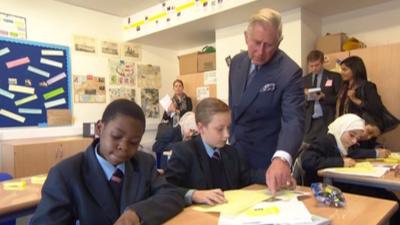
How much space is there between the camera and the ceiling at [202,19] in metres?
3.83

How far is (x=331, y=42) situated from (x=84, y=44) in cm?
354

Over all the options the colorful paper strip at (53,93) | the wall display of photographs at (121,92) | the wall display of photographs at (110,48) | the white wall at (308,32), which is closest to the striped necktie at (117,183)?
the white wall at (308,32)

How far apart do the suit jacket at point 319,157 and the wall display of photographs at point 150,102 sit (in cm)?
367

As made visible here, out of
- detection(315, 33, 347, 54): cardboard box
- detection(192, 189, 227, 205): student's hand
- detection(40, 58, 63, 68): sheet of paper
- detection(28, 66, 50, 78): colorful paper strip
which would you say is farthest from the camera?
detection(40, 58, 63, 68): sheet of paper

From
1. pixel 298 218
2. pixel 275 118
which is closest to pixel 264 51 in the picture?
pixel 275 118

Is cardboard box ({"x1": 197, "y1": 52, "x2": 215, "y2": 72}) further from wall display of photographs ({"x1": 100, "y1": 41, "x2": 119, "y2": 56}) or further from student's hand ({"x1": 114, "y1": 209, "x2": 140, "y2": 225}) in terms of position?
student's hand ({"x1": 114, "y1": 209, "x2": 140, "y2": 225})

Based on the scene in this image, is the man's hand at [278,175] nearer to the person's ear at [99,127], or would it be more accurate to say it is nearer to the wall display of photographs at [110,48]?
the person's ear at [99,127]

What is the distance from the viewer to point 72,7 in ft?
15.6

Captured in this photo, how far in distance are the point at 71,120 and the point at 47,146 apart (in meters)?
0.78

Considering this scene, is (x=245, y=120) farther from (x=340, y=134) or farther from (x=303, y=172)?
(x=340, y=134)

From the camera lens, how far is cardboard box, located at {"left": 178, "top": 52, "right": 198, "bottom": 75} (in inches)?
218

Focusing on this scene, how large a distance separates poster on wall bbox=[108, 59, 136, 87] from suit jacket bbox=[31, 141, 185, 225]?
14.2 ft

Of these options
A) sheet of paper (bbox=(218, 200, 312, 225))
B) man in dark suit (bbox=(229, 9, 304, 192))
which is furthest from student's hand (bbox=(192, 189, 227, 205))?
man in dark suit (bbox=(229, 9, 304, 192))

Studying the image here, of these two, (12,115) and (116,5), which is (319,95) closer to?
(116,5)
